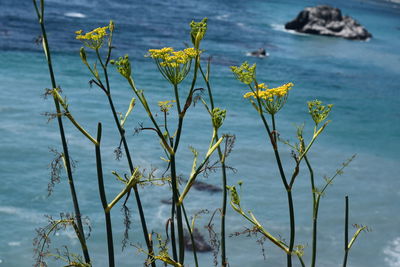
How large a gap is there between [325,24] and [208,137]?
28.2m

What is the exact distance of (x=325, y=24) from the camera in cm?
4344

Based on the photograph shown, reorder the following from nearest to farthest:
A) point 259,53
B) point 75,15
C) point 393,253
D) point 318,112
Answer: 1. point 318,112
2. point 393,253
3. point 259,53
4. point 75,15

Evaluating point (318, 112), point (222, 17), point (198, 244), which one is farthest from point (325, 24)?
point (318, 112)

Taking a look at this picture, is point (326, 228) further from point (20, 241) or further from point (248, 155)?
point (20, 241)

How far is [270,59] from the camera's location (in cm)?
3016

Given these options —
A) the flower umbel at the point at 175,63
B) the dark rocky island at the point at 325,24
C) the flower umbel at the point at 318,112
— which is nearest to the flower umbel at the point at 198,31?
the flower umbel at the point at 175,63

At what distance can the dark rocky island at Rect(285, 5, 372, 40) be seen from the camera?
140 feet

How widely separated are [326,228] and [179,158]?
404cm

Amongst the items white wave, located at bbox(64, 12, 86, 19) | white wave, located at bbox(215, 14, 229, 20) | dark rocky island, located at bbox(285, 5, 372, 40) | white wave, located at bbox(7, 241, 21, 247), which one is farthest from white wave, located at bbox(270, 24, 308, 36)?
white wave, located at bbox(7, 241, 21, 247)

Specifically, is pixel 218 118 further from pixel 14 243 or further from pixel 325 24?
pixel 325 24

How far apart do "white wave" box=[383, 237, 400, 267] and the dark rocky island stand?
30796 millimetres

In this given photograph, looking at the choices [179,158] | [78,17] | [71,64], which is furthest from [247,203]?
[78,17]

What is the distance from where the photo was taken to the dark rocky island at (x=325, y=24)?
4259 cm

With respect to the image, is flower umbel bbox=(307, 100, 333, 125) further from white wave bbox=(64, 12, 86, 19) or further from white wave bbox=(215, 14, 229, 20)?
white wave bbox=(215, 14, 229, 20)
